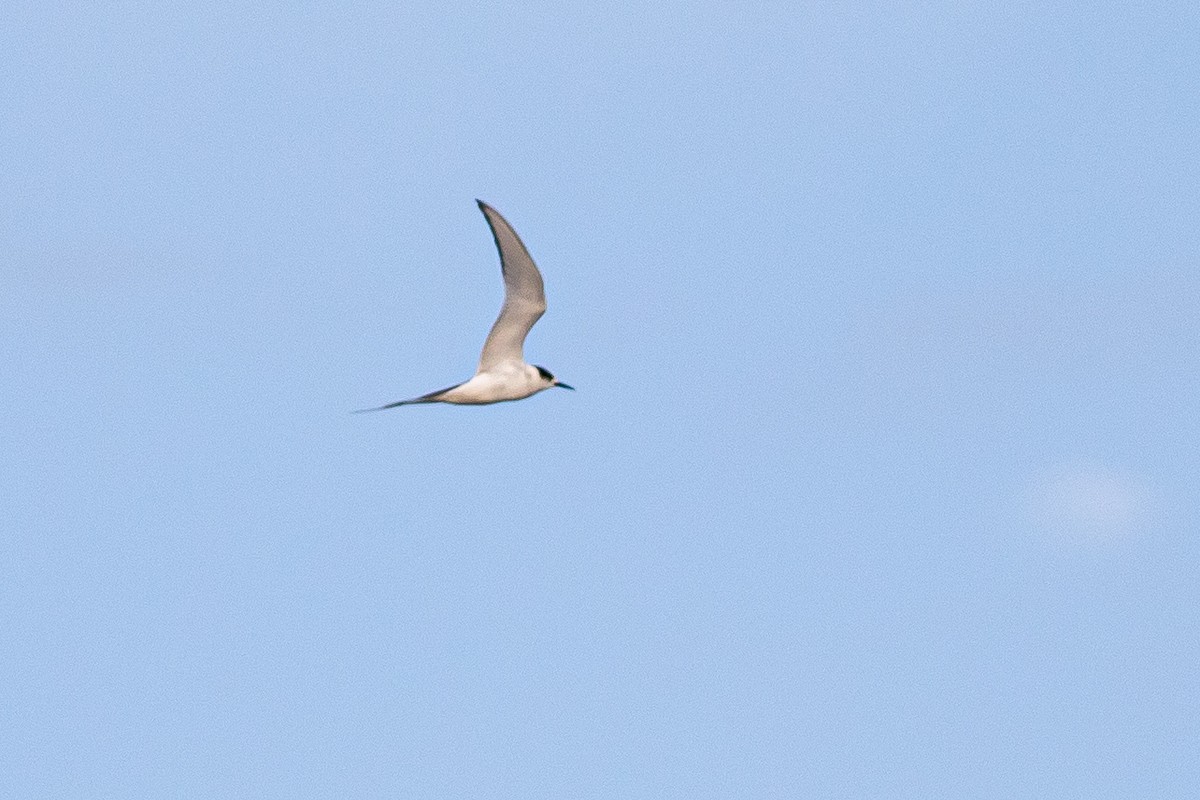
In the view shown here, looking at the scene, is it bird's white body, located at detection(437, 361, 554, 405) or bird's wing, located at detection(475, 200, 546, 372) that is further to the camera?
bird's white body, located at detection(437, 361, 554, 405)

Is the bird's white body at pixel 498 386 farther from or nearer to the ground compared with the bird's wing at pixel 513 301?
nearer to the ground

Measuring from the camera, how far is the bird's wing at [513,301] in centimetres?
2269

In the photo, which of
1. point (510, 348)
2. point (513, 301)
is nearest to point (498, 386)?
point (510, 348)

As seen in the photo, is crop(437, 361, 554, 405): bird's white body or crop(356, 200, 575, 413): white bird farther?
crop(437, 361, 554, 405): bird's white body

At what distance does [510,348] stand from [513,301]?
112 cm

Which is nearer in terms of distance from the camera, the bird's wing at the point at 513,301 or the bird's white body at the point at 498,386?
the bird's wing at the point at 513,301

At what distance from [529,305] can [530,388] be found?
201cm

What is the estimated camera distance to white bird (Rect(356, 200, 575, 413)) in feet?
76.5

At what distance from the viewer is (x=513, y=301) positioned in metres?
24.0

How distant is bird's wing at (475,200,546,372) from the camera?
22.7 meters

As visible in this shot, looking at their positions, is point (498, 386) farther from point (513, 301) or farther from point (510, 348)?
point (513, 301)

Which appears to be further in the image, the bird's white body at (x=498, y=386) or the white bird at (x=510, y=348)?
the bird's white body at (x=498, y=386)

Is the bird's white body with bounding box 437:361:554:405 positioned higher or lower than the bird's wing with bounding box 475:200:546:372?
lower

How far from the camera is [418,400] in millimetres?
23625
